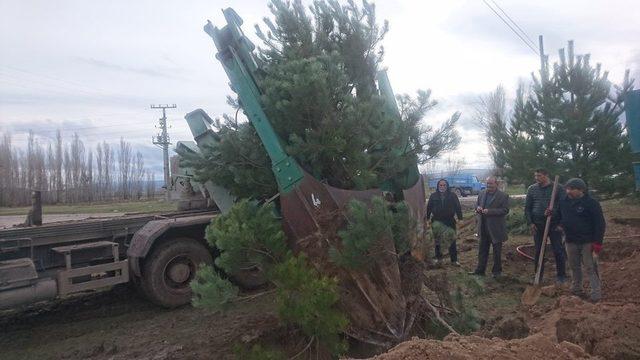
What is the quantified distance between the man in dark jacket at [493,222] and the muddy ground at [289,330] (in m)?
0.28

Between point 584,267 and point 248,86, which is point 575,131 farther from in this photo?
point 248,86

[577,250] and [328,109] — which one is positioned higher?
[328,109]

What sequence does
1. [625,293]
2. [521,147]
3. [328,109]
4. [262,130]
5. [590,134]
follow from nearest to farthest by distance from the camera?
[328,109], [262,130], [625,293], [590,134], [521,147]

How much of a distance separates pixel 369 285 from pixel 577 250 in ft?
11.2

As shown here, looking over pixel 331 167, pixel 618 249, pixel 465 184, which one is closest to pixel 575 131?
pixel 618 249

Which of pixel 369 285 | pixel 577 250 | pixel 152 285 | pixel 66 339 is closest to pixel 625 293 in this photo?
pixel 577 250

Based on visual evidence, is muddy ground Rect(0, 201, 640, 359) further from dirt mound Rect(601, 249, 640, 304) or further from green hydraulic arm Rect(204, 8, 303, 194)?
green hydraulic arm Rect(204, 8, 303, 194)

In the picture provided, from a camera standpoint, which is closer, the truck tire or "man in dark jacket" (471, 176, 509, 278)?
the truck tire

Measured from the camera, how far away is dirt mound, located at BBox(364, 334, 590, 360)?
2.91m

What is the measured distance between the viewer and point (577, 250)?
612 centimetres

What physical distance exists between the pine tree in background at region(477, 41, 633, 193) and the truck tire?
7382mm

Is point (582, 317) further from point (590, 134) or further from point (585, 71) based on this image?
point (585, 71)

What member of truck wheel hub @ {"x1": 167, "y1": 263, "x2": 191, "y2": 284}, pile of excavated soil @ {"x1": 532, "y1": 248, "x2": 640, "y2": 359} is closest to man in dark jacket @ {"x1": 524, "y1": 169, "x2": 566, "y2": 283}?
pile of excavated soil @ {"x1": 532, "y1": 248, "x2": 640, "y2": 359}

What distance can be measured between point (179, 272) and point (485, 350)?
4622 mm
